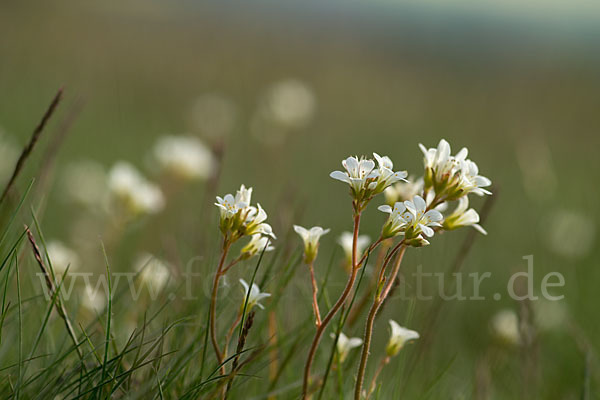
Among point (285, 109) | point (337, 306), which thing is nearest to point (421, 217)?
point (337, 306)

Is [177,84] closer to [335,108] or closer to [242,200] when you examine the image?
[335,108]

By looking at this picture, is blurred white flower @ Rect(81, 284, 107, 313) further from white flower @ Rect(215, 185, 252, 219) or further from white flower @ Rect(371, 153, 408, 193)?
white flower @ Rect(371, 153, 408, 193)

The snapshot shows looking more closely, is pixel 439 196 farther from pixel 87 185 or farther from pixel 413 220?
pixel 87 185

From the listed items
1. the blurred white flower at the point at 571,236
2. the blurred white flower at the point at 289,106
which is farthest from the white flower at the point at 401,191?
the blurred white flower at the point at 289,106

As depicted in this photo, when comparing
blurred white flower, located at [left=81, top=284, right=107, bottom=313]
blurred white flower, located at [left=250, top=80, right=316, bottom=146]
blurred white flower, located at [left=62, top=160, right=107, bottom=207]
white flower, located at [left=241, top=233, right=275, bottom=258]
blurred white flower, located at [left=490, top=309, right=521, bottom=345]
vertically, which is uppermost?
blurred white flower, located at [left=250, top=80, right=316, bottom=146]

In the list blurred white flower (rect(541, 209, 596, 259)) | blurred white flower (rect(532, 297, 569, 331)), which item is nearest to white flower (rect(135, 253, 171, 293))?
blurred white flower (rect(532, 297, 569, 331))

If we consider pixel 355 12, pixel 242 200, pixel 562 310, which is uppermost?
pixel 355 12

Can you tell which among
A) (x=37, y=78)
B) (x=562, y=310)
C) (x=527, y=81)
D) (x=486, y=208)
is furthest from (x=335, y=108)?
(x=486, y=208)
